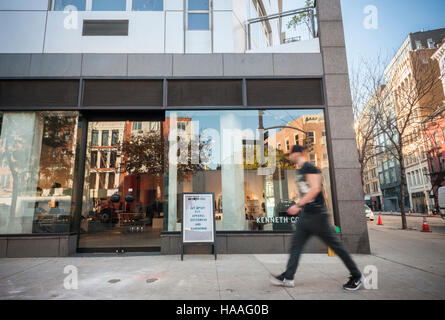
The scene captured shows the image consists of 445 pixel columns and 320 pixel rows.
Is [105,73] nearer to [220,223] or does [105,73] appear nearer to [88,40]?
[88,40]

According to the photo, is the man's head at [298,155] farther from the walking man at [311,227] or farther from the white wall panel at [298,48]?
the white wall panel at [298,48]

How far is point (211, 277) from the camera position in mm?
4402

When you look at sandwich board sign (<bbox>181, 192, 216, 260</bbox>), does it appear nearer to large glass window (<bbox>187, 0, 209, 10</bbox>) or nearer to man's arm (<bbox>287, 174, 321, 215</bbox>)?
man's arm (<bbox>287, 174, 321, 215</bbox>)

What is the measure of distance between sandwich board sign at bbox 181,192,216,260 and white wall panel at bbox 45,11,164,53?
450cm

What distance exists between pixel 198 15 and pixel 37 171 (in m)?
6.58

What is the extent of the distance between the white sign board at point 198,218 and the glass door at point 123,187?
4.63ft

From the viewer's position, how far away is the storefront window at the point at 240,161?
7012 millimetres

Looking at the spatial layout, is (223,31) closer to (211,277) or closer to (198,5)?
(198,5)

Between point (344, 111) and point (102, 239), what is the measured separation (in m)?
7.67

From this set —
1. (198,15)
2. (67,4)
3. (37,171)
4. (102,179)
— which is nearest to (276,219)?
(102,179)

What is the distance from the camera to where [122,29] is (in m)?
7.75

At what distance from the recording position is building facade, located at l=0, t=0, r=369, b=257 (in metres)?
6.92

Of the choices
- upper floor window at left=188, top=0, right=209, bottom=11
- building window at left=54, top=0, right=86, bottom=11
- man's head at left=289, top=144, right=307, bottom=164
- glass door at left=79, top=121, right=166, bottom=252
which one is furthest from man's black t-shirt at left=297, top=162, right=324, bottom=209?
building window at left=54, top=0, right=86, bottom=11

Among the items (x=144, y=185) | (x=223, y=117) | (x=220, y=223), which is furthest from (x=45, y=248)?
(x=223, y=117)
